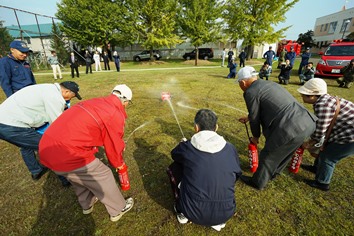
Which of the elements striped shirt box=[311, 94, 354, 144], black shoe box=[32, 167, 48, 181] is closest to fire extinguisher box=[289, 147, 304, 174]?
striped shirt box=[311, 94, 354, 144]

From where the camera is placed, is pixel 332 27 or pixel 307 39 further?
pixel 307 39

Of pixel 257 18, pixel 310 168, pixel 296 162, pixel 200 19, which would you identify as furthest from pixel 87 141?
pixel 257 18

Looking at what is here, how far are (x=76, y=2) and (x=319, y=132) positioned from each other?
3322cm

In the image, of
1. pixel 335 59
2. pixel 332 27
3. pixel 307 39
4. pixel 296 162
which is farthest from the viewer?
pixel 307 39

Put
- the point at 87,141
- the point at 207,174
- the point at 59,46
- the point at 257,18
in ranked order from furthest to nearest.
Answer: the point at 59,46 → the point at 257,18 → the point at 87,141 → the point at 207,174

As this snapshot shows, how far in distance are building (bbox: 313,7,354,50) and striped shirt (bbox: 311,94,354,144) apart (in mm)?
50346

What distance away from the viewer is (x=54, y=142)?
2.15 meters

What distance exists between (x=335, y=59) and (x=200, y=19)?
17703mm

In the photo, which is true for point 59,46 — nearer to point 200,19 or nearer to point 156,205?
point 200,19

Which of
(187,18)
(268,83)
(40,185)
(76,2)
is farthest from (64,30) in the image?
(268,83)

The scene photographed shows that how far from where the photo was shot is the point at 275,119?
9.09ft

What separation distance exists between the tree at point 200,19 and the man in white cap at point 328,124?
2394 centimetres

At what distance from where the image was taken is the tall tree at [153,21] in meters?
24.7

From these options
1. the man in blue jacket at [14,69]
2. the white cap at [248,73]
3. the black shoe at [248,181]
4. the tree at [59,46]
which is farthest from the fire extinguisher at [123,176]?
the tree at [59,46]
